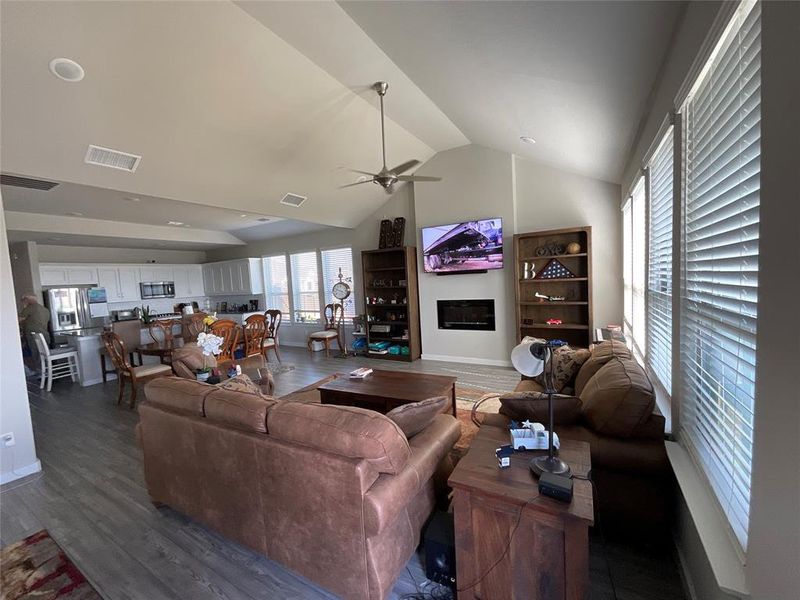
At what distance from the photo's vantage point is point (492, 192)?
518 centimetres

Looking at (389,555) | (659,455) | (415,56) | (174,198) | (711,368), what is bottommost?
(389,555)

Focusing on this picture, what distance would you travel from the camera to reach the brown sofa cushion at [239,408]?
1.66m

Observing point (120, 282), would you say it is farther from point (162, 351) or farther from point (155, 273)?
point (162, 351)

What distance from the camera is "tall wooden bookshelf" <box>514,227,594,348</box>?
4.63 metres

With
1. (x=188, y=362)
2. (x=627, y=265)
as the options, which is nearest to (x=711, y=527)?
(x=627, y=265)

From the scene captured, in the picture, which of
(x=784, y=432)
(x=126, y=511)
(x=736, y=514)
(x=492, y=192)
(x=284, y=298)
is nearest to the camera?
(x=784, y=432)

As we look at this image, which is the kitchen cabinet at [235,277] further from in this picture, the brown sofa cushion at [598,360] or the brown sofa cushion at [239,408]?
the brown sofa cushion at [598,360]

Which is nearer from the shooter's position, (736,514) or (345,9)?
(736,514)

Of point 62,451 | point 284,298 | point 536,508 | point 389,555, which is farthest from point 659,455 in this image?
point 284,298

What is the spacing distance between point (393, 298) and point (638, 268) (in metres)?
4.05

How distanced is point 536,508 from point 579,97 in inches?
102

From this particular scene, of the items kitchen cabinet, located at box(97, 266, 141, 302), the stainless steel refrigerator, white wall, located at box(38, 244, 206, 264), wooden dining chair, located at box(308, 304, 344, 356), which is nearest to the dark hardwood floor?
wooden dining chair, located at box(308, 304, 344, 356)

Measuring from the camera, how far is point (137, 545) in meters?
1.99

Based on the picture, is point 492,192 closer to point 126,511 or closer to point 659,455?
point 659,455
